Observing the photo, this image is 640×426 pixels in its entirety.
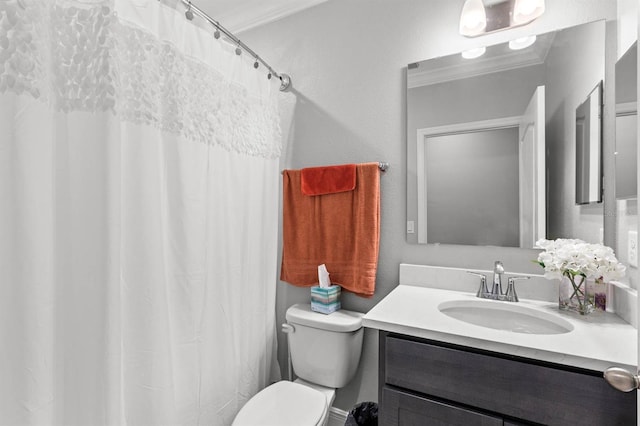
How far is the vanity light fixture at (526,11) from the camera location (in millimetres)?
1345

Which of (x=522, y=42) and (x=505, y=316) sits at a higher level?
(x=522, y=42)

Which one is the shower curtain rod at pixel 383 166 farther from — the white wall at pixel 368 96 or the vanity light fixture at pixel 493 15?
the vanity light fixture at pixel 493 15

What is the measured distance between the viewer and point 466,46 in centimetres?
149

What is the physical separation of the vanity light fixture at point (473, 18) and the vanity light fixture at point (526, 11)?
0.12 metres

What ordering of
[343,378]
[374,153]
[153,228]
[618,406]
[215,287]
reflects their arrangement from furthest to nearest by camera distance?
[374,153] → [343,378] → [215,287] → [153,228] → [618,406]

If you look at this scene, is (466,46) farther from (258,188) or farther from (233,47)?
(258,188)

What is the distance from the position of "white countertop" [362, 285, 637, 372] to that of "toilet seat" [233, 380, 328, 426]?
534 mm

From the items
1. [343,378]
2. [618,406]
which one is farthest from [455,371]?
[343,378]

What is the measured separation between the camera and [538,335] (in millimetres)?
962

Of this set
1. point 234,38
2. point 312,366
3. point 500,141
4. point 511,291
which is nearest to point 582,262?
point 511,291

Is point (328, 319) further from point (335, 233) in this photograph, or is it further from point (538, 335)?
point (538, 335)

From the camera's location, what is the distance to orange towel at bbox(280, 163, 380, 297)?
1609 millimetres

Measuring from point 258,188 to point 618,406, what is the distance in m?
1.50

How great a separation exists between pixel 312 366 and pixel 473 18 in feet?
5.92
